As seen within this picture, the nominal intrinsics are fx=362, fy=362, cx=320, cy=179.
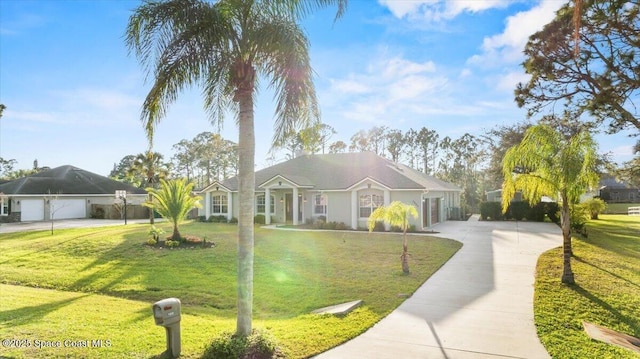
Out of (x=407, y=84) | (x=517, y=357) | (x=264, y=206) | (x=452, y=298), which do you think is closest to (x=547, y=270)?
(x=452, y=298)

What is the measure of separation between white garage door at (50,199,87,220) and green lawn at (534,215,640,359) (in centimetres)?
3946

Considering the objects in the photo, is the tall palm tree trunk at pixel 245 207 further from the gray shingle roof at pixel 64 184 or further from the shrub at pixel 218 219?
the gray shingle roof at pixel 64 184

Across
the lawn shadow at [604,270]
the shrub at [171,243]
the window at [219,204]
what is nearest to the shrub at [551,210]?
the lawn shadow at [604,270]

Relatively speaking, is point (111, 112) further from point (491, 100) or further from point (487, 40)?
point (491, 100)

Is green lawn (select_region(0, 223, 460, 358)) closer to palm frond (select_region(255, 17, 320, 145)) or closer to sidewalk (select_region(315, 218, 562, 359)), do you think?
sidewalk (select_region(315, 218, 562, 359))

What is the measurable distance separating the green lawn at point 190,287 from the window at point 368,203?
205 inches

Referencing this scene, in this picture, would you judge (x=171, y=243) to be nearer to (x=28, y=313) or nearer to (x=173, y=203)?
(x=173, y=203)

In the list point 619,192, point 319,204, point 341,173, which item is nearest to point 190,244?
point 319,204

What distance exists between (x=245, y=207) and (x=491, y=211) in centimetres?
2883

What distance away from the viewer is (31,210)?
34.0 metres

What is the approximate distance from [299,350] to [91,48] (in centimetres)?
978

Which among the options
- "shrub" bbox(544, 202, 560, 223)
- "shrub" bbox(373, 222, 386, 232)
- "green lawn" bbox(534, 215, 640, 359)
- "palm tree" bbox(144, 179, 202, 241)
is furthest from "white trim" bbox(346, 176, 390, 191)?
"shrub" bbox(544, 202, 560, 223)

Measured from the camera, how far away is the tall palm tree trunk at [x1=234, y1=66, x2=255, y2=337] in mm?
5934

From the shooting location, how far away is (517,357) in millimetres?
5480
